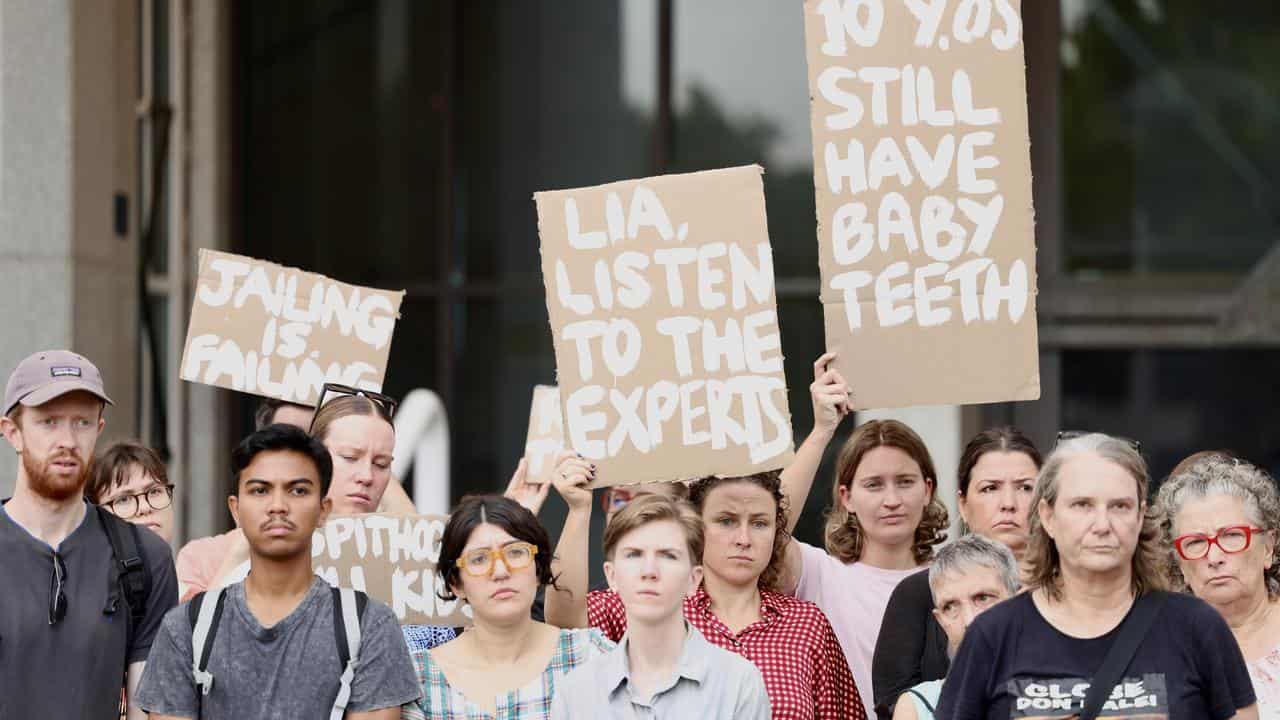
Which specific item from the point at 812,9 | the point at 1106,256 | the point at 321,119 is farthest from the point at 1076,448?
the point at 321,119

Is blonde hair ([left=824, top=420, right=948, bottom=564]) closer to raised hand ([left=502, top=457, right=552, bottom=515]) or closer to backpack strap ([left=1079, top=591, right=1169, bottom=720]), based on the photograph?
raised hand ([left=502, top=457, right=552, bottom=515])

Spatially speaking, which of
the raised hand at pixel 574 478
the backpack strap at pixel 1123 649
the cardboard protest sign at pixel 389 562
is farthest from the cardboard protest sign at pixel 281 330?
the backpack strap at pixel 1123 649

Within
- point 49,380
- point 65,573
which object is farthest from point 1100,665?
point 49,380

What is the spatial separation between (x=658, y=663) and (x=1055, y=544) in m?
0.94

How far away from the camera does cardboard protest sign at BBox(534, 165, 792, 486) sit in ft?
15.1

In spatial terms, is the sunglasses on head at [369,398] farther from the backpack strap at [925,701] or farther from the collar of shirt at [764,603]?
the backpack strap at [925,701]

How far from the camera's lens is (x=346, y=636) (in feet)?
12.1

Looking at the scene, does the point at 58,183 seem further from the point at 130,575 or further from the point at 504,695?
the point at 504,695

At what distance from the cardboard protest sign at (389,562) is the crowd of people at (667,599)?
9 centimetres

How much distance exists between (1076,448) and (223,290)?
312 cm

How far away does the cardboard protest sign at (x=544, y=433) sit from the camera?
18.4 feet

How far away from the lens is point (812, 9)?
4.83 metres

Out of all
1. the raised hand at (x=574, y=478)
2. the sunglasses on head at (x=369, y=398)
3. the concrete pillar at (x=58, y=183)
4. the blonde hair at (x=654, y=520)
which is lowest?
the blonde hair at (x=654, y=520)

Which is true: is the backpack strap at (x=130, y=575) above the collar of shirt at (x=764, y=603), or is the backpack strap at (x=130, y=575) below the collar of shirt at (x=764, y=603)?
above
